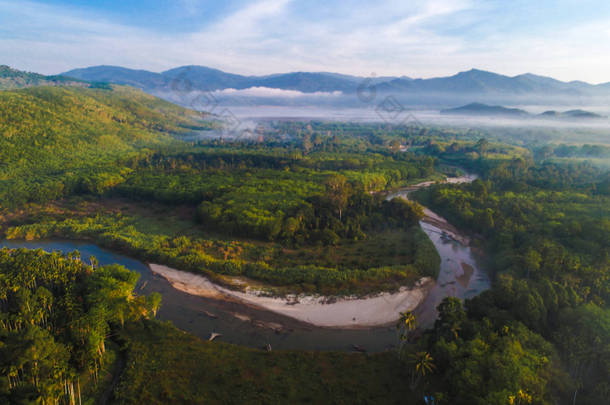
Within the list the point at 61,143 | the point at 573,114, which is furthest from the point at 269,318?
the point at 573,114

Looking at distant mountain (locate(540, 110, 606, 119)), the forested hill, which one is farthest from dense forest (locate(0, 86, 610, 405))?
distant mountain (locate(540, 110, 606, 119))

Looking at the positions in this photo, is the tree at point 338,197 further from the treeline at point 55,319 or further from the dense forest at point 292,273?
the treeline at point 55,319

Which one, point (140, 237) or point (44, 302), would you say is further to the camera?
point (140, 237)

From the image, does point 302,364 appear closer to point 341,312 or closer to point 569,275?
point 341,312

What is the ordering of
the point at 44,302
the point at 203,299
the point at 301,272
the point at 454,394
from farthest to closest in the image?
1. the point at 301,272
2. the point at 203,299
3. the point at 44,302
4. the point at 454,394

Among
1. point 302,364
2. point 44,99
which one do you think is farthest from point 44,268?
point 44,99

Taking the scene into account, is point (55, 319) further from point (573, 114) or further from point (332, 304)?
point (573, 114)

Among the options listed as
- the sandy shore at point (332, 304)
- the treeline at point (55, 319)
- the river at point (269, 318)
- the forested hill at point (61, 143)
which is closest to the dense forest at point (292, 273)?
the treeline at point (55, 319)
